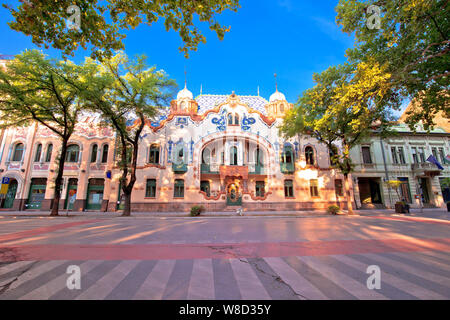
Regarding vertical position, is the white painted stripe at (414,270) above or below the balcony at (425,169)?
below

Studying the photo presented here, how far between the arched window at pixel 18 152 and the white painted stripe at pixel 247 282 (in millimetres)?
32445

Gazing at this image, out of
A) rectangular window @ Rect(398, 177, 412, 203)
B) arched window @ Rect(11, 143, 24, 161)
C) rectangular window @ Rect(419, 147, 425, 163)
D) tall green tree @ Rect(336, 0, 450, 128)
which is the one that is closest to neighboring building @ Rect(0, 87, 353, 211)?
arched window @ Rect(11, 143, 24, 161)

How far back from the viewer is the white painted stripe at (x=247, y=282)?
3.08 meters

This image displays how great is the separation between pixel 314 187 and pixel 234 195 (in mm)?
10469

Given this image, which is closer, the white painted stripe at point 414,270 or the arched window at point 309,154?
the white painted stripe at point 414,270

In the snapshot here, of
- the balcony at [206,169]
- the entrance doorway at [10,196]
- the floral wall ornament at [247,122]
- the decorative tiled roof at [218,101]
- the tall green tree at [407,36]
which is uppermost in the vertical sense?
the decorative tiled roof at [218,101]

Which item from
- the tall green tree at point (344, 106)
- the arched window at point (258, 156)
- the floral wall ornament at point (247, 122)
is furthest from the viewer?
the arched window at point (258, 156)

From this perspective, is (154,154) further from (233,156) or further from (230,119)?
(230,119)

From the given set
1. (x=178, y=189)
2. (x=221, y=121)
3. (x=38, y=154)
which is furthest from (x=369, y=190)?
(x=38, y=154)

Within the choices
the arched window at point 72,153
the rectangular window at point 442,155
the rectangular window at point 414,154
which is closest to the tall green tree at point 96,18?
the arched window at point 72,153

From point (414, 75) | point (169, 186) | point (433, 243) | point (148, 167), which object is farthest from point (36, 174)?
point (414, 75)

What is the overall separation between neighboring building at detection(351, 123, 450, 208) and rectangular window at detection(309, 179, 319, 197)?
17.6ft

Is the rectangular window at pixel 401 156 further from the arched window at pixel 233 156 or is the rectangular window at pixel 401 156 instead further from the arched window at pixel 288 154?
the arched window at pixel 233 156
